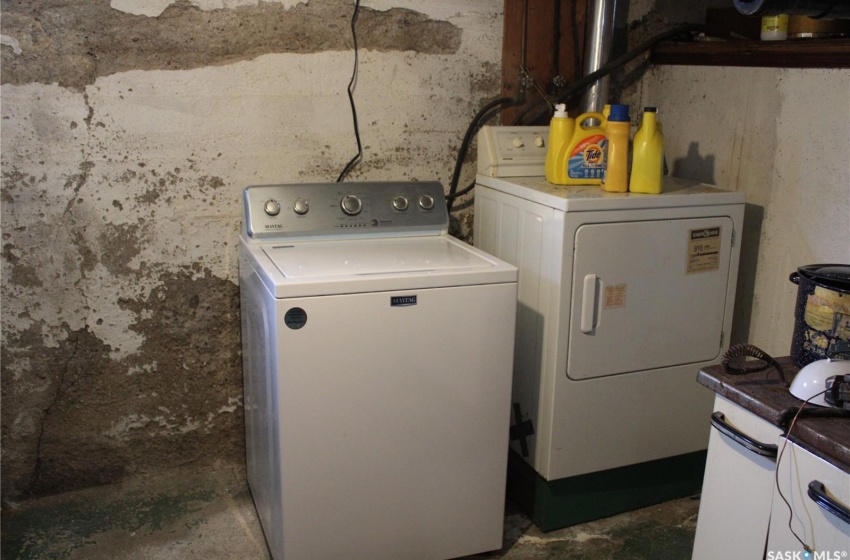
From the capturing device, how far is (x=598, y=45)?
2734 millimetres

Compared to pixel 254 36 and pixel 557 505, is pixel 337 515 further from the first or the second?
pixel 254 36

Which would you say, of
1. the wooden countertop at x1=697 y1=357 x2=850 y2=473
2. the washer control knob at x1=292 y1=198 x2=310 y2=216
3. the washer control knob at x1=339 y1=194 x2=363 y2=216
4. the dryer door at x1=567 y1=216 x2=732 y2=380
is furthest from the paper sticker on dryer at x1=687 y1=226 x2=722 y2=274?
the washer control knob at x1=292 y1=198 x2=310 y2=216

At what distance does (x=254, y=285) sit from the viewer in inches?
85.4

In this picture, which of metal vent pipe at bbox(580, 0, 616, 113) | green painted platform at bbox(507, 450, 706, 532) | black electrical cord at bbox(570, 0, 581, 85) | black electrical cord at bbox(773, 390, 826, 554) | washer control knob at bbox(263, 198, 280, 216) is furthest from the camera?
black electrical cord at bbox(570, 0, 581, 85)

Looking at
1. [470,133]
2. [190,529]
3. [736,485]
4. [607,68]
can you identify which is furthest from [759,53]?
[190,529]

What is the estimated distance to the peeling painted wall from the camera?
2287 millimetres

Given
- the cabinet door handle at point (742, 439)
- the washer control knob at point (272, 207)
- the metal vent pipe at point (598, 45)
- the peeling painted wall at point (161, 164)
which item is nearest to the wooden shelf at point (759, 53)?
the metal vent pipe at point (598, 45)

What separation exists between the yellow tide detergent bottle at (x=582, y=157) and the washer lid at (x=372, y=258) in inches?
16.8

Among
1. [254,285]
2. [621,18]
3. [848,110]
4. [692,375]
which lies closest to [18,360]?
[254,285]

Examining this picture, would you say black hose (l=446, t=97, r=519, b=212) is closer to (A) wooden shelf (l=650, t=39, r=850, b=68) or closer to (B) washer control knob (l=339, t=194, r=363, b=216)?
(B) washer control knob (l=339, t=194, r=363, b=216)

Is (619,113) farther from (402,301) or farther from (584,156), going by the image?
(402,301)

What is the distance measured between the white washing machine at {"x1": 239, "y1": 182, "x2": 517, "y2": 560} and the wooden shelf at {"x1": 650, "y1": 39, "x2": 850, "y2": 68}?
112 centimetres

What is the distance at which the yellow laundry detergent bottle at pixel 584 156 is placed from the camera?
8.06 feet

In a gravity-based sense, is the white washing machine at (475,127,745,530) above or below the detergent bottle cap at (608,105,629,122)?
below
